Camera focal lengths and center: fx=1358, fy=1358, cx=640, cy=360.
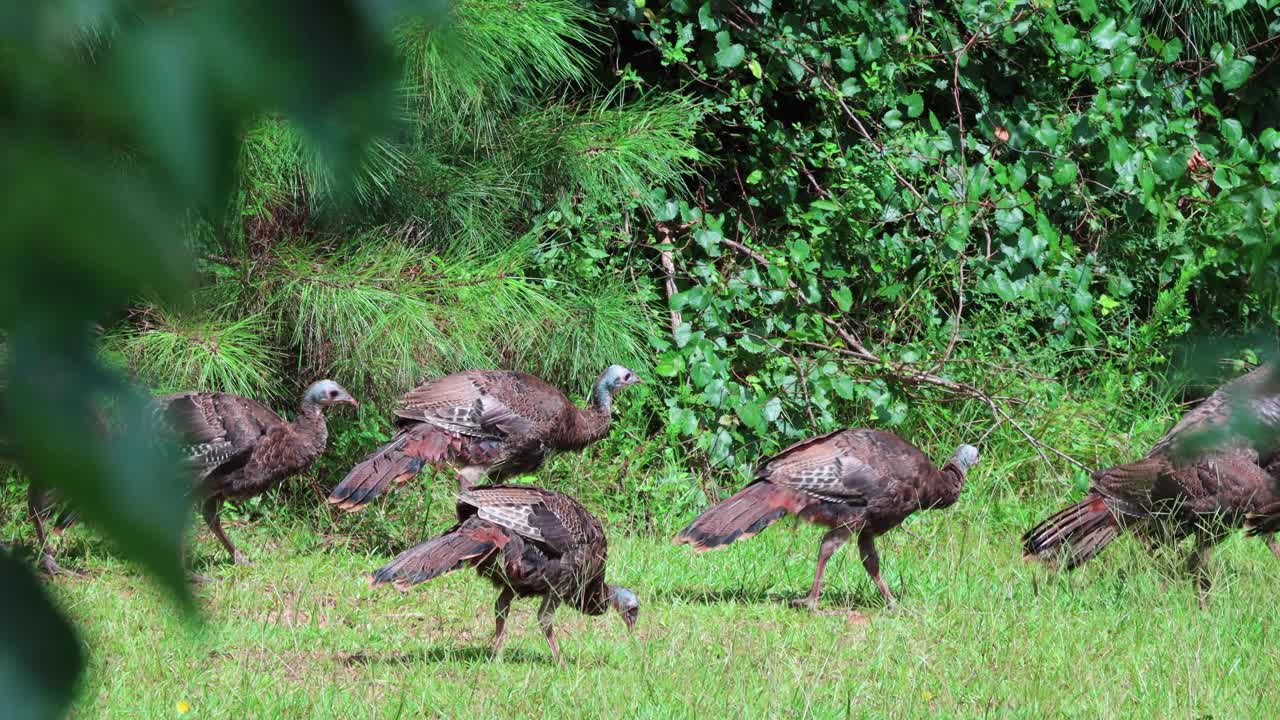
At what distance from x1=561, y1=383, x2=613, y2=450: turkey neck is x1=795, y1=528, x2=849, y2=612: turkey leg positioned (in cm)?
168

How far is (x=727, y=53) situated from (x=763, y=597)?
3213 millimetres

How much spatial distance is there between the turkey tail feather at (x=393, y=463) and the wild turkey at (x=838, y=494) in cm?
147

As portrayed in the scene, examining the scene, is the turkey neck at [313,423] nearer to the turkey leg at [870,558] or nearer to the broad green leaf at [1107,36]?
the turkey leg at [870,558]

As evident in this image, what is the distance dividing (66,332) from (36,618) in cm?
9

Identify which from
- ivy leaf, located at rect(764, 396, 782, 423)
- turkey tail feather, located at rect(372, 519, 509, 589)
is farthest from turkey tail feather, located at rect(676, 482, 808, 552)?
ivy leaf, located at rect(764, 396, 782, 423)

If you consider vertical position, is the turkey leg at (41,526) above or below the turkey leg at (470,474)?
above

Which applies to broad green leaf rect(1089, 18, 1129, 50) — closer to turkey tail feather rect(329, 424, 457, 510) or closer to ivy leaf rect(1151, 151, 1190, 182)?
ivy leaf rect(1151, 151, 1190, 182)

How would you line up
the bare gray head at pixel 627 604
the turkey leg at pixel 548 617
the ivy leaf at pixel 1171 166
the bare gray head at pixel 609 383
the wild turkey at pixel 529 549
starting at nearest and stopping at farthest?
the wild turkey at pixel 529 549 → the turkey leg at pixel 548 617 → the bare gray head at pixel 627 604 → the ivy leaf at pixel 1171 166 → the bare gray head at pixel 609 383

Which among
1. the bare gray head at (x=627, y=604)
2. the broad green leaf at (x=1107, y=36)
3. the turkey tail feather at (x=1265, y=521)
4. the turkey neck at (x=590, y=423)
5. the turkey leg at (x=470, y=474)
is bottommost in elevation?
the turkey leg at (x=470, y=474)

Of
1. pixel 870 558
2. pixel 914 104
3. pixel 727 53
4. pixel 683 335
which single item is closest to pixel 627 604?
pixel 870 558

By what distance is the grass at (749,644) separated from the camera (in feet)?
12.9

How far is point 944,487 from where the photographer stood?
5.71 metres

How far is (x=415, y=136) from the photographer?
0.49 m

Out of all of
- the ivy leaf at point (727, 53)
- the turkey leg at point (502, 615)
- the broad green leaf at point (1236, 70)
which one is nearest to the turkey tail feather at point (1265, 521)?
the turkey leg at point (502, 615)
